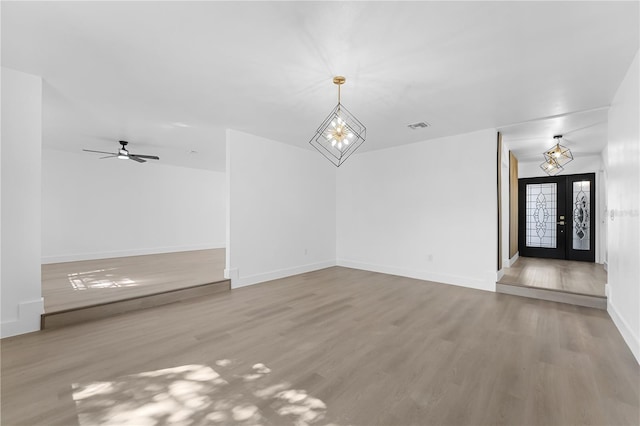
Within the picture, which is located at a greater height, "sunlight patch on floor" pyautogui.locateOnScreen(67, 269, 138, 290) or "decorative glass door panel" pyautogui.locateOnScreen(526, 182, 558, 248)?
Answer: "decorative glass door panel" pyautogui.locateOnScreen(526, 182, 558, 248)

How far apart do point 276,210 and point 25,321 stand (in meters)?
3.72

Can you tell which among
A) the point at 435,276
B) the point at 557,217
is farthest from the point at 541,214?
the point at 435,276

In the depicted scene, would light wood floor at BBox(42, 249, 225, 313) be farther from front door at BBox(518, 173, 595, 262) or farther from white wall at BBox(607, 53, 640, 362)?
front door at BBox(518, 173, 595, 262)

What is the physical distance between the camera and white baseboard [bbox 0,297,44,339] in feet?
9.48

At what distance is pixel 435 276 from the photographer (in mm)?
5367

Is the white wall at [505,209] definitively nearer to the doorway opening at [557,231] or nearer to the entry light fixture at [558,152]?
the doorway opening at [557,231]

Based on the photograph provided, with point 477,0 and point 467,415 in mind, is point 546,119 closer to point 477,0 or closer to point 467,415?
point 477,0

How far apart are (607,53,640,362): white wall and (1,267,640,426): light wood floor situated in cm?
30

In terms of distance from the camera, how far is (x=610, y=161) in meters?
3.72

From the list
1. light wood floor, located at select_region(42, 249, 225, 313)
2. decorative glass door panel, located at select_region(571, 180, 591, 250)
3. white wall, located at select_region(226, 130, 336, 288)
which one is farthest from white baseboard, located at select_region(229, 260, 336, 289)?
decorative glass door panel, located at select_region(571, 180, 591, 250)

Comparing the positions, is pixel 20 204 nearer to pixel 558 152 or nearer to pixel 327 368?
pixel 327 368

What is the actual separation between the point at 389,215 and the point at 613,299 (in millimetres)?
3542

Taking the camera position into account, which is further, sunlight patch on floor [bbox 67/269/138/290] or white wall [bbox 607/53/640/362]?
sunlight patch on floor [bbox 67/269/138/290]

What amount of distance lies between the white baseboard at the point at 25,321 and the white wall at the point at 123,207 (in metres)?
4.64
